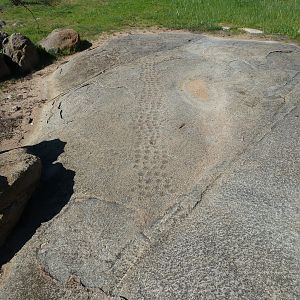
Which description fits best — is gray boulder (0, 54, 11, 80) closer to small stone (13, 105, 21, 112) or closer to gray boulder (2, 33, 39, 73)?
gray boulder (2, 33, 39, 73)

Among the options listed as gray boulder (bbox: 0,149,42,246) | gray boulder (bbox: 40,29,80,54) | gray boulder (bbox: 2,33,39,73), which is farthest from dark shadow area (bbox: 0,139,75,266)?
gray boulder (bbox: 40,29,80,54)

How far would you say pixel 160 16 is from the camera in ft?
48.0

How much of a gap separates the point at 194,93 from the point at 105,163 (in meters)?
2.66

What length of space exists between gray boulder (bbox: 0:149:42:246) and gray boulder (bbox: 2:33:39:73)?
536 cm

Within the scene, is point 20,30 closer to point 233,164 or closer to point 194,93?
point 194,93

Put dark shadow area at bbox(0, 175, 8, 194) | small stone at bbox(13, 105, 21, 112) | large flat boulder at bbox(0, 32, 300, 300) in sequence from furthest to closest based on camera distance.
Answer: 1. small stone at bbox(13, 105, 21, 112)
2. dark shadow area at bbox(0, 175, 8, 194)
3. large flat boulder at bbox(0, 32, 300, 300)

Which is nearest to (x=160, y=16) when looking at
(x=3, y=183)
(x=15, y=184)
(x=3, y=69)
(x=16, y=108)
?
(x=3, y=69)

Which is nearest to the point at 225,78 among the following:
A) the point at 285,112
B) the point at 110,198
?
the point at 285,112

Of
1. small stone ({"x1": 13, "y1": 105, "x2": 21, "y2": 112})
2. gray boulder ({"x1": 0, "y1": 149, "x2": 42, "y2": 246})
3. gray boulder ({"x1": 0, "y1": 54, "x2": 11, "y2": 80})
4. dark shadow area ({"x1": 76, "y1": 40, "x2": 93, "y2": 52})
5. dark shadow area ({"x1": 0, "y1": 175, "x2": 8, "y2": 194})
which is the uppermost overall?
dark shadow area ({"x1": 0, "y1": 175, "x2": 8, "y2": 194})

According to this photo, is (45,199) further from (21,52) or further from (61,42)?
(61,42)

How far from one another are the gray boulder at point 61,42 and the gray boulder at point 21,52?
2.65 ft

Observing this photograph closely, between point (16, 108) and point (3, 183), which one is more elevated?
point (3, 183)

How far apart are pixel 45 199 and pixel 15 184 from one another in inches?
27.2

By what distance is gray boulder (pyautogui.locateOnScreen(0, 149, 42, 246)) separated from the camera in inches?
199
